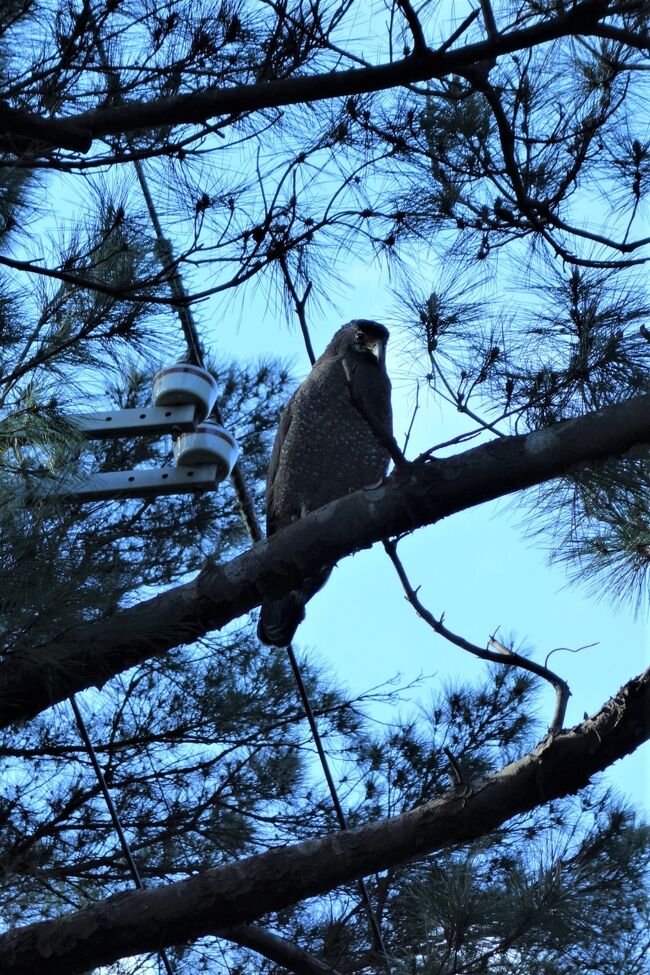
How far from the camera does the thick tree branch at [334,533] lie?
8.32ft

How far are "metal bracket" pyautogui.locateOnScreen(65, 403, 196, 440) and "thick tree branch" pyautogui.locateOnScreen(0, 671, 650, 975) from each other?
132 centimetres

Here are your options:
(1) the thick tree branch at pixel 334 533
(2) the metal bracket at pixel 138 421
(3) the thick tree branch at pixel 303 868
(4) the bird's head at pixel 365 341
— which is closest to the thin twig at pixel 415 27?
(1) the thick tree branch at pixel 334 533

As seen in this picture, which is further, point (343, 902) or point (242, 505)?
point (242, 505)

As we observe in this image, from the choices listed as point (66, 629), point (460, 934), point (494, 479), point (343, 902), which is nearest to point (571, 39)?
point (494, 479)

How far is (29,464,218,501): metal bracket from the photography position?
3.29m

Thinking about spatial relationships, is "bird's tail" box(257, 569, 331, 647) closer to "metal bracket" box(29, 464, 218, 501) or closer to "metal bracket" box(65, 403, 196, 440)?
"metal bracket" box(29, 464, 218, 501)

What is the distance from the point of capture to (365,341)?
4.16 metres

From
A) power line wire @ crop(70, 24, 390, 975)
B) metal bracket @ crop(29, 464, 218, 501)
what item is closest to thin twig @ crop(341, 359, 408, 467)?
power line wire @ crop(70, 24, 390, 975)

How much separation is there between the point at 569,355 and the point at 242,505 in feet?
4.93

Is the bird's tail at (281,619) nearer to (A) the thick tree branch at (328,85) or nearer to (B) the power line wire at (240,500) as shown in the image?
(B) the power line wire at (240,500)

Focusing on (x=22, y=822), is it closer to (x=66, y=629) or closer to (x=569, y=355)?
(x=66, y=629)

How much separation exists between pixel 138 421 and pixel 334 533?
3.31 ft

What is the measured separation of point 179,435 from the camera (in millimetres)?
3381

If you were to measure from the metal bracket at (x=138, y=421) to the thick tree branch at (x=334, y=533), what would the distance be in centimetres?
79
